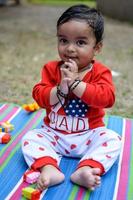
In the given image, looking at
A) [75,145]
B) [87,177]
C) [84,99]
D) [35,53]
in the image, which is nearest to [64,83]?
[84,99]

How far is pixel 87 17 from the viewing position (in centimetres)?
162

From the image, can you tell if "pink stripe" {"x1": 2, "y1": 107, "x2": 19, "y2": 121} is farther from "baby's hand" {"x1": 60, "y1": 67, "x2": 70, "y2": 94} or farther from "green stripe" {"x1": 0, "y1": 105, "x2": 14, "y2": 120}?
"baby's hand" {"x1": 60, "y1": 67, "x2": 70, "y2": 94}

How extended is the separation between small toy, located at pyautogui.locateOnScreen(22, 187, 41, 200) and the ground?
1.18 meters

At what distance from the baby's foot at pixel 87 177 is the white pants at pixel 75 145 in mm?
74

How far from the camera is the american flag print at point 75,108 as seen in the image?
1.69m

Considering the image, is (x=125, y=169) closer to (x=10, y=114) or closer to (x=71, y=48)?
(x=71, y=48)

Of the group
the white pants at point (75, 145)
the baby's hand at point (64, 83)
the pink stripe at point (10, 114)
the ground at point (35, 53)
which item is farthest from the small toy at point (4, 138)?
the ground at point (35, 53)

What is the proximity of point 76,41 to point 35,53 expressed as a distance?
2.37m

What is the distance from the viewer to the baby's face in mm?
1605

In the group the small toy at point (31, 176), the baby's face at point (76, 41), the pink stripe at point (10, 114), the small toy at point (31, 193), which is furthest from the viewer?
the pink stripe at point (10, 114)

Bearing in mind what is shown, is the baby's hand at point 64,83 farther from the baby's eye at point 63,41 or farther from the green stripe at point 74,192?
the green stripe at point 74,192

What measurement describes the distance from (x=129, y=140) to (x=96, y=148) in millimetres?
346

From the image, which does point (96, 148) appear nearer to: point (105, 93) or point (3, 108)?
point (105, 93)

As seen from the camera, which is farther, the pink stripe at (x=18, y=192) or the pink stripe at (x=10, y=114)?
the pink stripe at (x=10, y=114)
